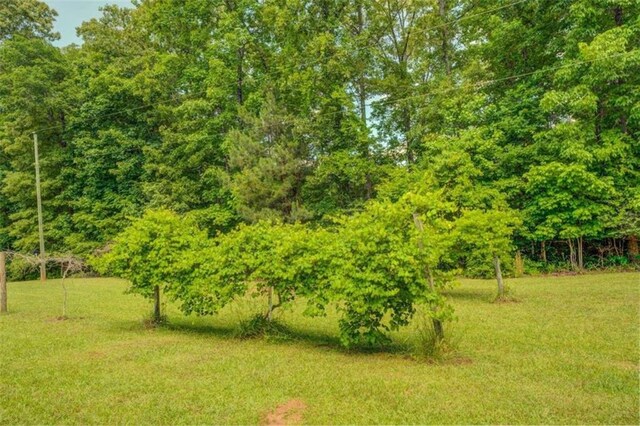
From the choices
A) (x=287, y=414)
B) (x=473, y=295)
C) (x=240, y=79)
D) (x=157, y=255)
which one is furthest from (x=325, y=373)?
(x=240, y=79)

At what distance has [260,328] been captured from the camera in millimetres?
6984

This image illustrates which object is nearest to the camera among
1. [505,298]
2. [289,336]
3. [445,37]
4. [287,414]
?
[287,414]

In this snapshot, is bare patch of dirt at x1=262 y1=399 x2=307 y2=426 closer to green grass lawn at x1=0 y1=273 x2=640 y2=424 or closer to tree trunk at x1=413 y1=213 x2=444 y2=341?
green grass lawn at x1=0 y1=273 x2=640 y2=424

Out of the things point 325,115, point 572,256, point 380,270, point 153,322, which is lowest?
point 153,322

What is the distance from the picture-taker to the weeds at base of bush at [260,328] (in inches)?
271

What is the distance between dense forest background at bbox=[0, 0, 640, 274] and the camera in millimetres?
14523

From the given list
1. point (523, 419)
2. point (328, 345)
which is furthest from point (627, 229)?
point (523, 419)

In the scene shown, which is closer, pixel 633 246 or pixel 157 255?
pixel 157 255

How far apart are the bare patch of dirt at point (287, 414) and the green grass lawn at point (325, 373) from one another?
0.11 ft

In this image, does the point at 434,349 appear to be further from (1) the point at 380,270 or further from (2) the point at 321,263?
(2) the point at 321,263

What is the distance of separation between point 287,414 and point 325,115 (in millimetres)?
16750

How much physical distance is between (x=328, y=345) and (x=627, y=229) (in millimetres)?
11817

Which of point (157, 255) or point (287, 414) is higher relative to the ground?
point (157, 255)

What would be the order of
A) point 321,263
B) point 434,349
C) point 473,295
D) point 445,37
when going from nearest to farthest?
point 434,349 < point 321,263 < point 473,295 < point 445,37
